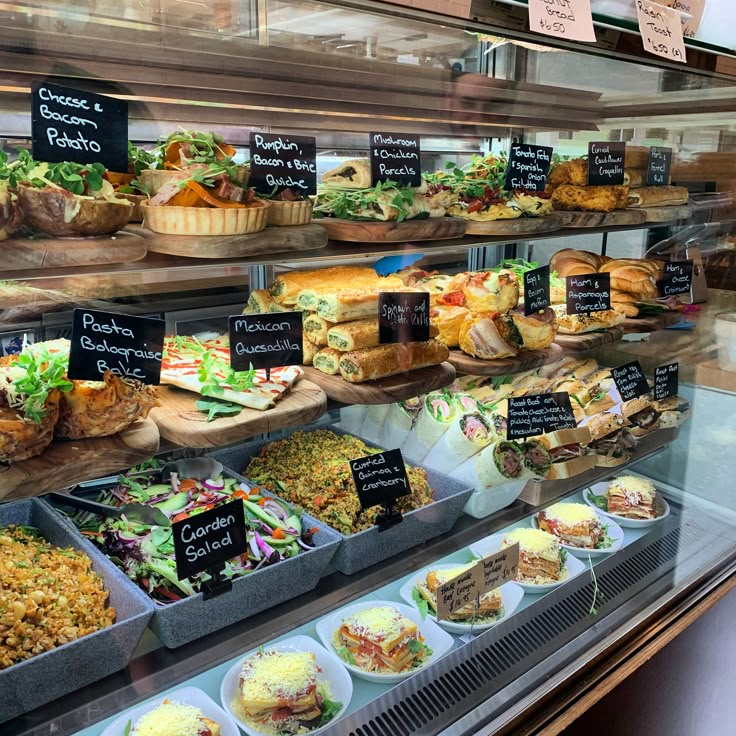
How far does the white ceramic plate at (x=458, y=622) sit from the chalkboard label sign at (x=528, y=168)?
3.82 ft

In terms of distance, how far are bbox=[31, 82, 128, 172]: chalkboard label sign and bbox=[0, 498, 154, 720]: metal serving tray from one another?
842 mm

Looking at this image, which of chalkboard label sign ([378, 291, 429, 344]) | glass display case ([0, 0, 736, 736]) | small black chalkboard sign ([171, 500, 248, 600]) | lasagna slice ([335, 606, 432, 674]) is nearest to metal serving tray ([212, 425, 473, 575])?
glass display case ([0, 0, 736, 736])

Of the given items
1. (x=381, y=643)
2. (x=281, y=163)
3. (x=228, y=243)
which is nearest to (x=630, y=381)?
(x=381, y=643)

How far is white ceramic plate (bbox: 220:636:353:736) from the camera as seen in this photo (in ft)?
5.72

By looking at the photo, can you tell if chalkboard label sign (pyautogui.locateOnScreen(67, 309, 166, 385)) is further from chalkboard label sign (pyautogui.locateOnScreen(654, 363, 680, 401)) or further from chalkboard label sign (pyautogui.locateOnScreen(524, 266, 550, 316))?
chalkboard label sign (pyautogui.locateOnScreen(654, 363, 680, 401))

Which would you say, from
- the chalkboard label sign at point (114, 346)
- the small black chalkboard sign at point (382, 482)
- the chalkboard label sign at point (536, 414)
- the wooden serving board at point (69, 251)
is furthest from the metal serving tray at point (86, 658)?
the chalkboard label sign at point (536, 414)

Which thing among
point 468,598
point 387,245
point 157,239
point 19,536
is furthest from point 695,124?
point 19,536

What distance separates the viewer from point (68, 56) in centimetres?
126

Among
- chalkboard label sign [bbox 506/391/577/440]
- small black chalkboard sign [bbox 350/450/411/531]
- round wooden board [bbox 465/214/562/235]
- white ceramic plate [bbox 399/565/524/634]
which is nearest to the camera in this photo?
small black chalkboard sign [bbox 350/450/411/531]

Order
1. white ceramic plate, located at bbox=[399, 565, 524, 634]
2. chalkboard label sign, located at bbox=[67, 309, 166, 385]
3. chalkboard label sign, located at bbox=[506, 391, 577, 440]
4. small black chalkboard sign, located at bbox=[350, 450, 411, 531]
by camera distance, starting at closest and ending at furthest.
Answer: chalkboard label sign, located at bbox=[67, 309, 166, 385], small black chalkboard sign, located at bbox=[350, 450, 411, 531], white ceramic plate, located at bbox=[399, 565, 524, 634], chalkboard label sign, located at bbox=[506, 391, 577, 440]

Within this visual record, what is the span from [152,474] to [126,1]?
1152 mm

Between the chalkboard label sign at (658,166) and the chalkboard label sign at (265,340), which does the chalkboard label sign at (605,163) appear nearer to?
the chalkboard label sign at (658,166)

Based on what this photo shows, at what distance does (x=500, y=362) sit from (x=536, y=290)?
27cm

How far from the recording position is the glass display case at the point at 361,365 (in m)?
1.35
